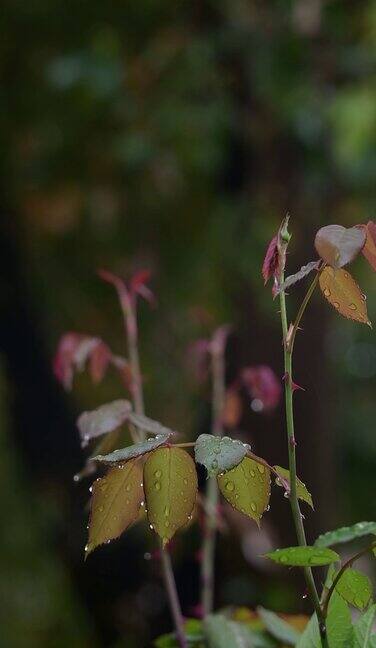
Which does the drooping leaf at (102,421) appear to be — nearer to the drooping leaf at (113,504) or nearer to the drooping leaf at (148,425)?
the drooping leaf at (148,425)

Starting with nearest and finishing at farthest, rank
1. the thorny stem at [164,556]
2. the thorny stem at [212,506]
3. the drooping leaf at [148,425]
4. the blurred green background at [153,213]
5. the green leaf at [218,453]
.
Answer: the green leaf at [218,453] → the drooping leaf at [148,425] → the thorny stem at [164,556] → the thorny stem at [212,506] → the blurred green background at [153,213]

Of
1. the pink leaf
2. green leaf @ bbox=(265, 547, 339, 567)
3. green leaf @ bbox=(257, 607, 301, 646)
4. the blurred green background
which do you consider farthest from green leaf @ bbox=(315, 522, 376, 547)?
the blurred green background

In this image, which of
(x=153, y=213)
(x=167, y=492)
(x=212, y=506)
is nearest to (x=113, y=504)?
(x=167, y=492)

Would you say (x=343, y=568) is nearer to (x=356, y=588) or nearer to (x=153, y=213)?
(x=356, y=588)

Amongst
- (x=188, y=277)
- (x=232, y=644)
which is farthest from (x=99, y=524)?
(x=188, y=277)

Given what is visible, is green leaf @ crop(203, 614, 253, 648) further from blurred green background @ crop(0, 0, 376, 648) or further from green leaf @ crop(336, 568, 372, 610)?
blurred green background @ crop(0, 0, 376, 648)

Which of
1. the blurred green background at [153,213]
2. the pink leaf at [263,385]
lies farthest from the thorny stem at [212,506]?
the blurred green background at [153,213]
